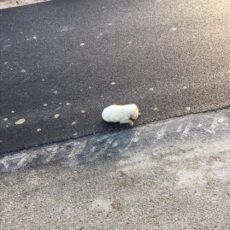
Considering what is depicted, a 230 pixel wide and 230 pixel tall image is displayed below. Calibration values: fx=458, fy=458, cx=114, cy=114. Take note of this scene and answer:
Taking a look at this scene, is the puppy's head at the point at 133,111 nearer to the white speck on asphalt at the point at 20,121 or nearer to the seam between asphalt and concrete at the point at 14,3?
the white speck on asphalt at the point at 20,121

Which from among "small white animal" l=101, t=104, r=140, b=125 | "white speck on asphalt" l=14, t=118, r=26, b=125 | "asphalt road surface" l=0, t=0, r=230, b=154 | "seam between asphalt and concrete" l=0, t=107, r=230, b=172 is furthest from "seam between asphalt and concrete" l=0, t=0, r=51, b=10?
"seam between asphalt and concrete" l=0, t=107, r=230, b=172

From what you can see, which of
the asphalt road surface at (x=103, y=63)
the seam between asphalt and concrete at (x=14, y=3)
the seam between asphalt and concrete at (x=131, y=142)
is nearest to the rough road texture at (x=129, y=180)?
the seam between asphalt and concrete at (x=131, y=142)

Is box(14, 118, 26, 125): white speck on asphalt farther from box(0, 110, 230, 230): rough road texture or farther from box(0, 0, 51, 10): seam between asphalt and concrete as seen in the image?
box(0, 0, 51, 10): seam between asphalt and concrete

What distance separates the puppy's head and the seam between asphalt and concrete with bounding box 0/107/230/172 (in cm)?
14

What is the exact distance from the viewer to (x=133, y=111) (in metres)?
5.21

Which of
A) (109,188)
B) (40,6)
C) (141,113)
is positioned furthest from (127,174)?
(40,6)

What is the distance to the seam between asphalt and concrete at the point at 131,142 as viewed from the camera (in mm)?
4941

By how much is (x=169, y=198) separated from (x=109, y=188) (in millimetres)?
617

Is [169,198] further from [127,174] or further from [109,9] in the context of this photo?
[109,9]

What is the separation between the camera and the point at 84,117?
18.2 ft

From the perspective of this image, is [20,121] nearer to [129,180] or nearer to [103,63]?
[103,63]

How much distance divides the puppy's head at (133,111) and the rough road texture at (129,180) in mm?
159

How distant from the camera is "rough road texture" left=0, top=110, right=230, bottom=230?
4.23m

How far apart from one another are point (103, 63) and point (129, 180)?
2397 millimetres
